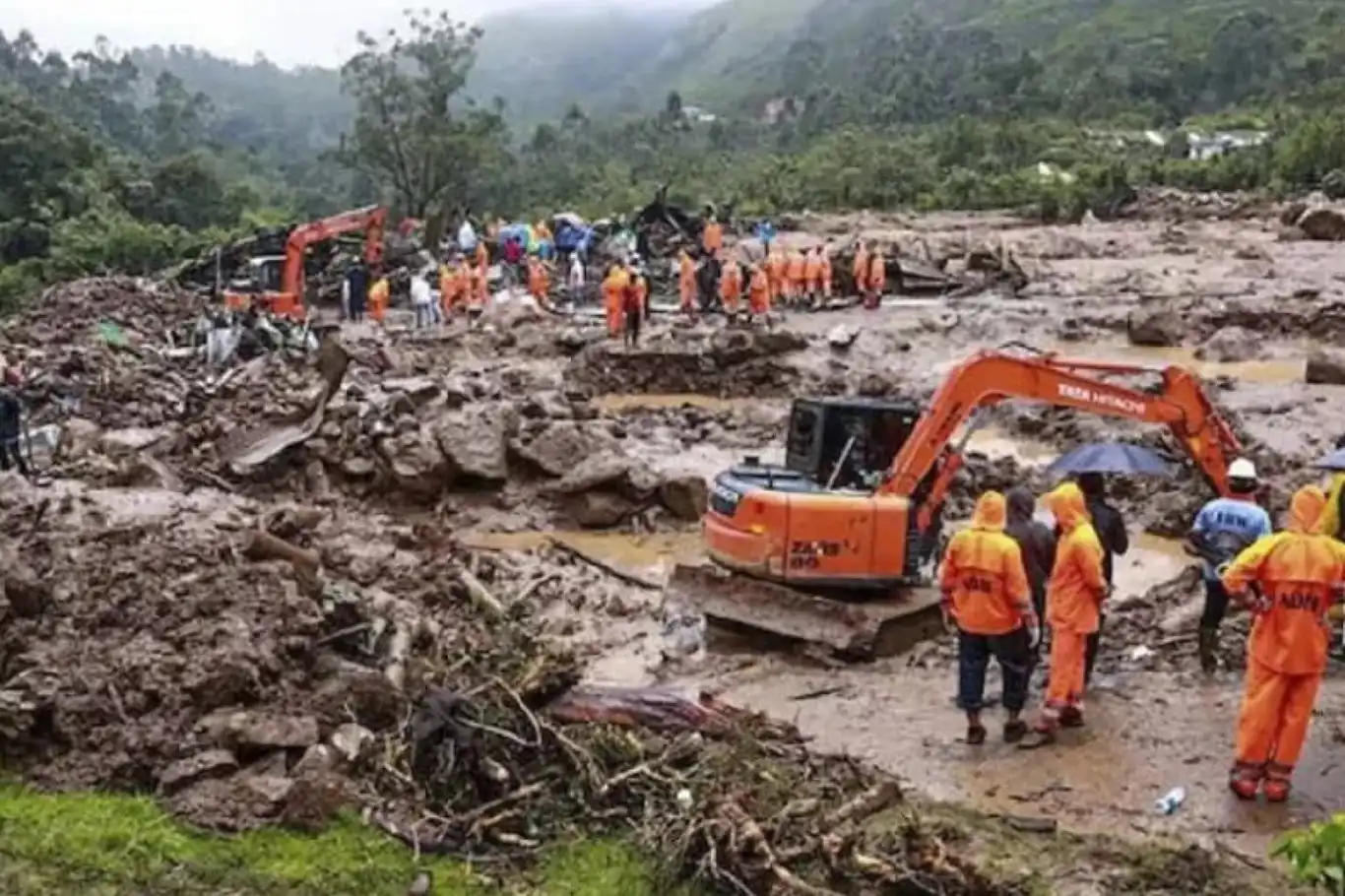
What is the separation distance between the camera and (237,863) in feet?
26.6

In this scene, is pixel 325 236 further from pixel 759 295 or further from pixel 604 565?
pixel 604 565

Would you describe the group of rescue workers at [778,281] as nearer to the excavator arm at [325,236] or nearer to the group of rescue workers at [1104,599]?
the excavator arm at [325,236]

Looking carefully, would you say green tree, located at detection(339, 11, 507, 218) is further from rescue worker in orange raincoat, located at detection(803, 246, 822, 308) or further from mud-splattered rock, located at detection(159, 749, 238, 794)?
mud-splattered rock, located at detection(159, 749, 238, 794)

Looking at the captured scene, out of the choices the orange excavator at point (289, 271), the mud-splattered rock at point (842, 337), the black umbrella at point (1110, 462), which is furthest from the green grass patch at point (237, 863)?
the orange excavator at point (289, 271)

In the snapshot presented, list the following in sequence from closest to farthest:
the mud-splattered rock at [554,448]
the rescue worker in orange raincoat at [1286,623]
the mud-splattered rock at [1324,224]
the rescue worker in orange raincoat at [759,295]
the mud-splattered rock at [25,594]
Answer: the rescue worker in orange raincoat at [1286,623], the mud-splattered rock at [25,594], the mud-splattered rock at [554,448], the rescue worker in orange raincoat at [759,295], the mud-splattered rock at [1324,224]

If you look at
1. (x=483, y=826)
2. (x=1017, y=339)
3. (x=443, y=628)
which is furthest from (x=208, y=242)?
(x=483, y=826)

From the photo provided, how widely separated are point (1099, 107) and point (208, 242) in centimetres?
5134

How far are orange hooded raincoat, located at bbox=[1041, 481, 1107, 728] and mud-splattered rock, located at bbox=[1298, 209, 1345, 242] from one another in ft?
107

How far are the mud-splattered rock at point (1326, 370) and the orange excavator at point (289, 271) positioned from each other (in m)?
15.4

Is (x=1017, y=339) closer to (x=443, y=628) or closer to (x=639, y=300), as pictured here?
(x=639, y=300)

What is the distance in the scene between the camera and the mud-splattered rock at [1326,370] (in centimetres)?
2194

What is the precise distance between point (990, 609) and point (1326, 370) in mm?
14274

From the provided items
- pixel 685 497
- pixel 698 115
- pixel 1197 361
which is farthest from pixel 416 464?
pixel 698 115

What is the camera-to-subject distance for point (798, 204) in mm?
56344
